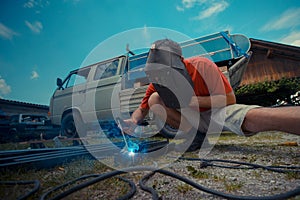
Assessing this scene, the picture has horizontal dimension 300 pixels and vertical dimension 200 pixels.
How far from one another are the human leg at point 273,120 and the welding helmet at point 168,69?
0.59 m

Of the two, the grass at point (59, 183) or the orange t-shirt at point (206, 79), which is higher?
the orange t-shirt at point (206, 79)

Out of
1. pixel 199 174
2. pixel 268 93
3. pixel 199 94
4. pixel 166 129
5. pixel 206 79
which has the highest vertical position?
pixel 268 93

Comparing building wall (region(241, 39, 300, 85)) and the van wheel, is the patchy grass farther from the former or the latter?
building wall (region(241, 39, 300, 85))

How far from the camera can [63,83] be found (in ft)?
16.2

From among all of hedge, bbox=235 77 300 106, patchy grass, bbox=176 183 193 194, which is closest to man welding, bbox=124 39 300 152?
patchy grass, bbox=176 183 193 194

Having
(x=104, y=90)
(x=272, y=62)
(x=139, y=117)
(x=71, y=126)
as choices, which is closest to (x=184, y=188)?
(x=139, y=117)

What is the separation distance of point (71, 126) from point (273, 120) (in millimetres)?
4517

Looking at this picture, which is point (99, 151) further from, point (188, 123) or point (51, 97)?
point (51, 97)

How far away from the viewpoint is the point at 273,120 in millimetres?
1064

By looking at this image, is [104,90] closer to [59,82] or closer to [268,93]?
[59,82]

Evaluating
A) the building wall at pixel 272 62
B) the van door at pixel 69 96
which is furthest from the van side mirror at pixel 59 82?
the building wall at pixel 272 62

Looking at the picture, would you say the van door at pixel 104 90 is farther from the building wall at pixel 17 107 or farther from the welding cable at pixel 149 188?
the building wall at pixel 17 107

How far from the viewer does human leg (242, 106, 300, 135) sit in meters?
0.98

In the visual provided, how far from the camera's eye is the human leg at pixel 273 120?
3.22 ft
